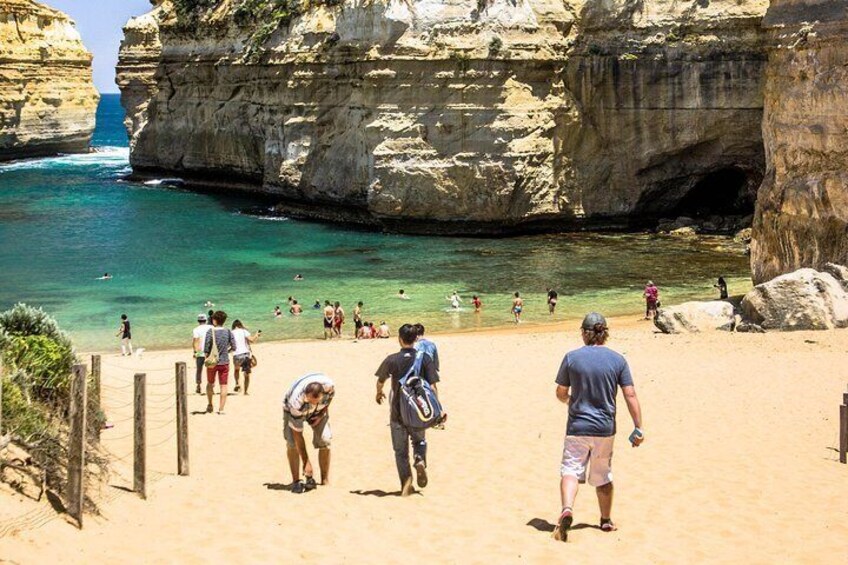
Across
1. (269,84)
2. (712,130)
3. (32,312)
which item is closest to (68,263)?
(269,84)

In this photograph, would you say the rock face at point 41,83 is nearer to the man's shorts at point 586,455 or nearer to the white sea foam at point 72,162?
the white sea foam at point 72,162

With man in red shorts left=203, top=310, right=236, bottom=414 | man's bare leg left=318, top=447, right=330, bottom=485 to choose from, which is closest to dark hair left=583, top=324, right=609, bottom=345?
man's bare leg left=318, top=447, right=330, bottom=485

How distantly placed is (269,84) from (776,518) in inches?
1782

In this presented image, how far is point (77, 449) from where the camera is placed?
10.0 metres

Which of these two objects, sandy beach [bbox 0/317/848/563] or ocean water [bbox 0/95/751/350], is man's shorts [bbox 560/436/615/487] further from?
ocean water [bbox 0/95/751/350]

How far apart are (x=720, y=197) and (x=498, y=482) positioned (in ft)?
119

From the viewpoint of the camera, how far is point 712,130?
42.8m

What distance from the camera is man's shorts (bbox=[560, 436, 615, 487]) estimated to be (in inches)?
383

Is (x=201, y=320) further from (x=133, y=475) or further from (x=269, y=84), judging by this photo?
(x=269, y=84)

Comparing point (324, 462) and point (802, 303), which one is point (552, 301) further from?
point (324, 462)

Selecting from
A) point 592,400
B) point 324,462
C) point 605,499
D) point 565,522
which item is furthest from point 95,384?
point 592,400

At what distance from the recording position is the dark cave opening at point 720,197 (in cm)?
4603

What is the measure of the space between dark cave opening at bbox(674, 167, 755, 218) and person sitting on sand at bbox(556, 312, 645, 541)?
121 feet

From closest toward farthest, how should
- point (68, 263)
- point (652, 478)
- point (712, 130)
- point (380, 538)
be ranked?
point (380, 538) < point (652, 478) < point (68, 263) < point (712, 130)
